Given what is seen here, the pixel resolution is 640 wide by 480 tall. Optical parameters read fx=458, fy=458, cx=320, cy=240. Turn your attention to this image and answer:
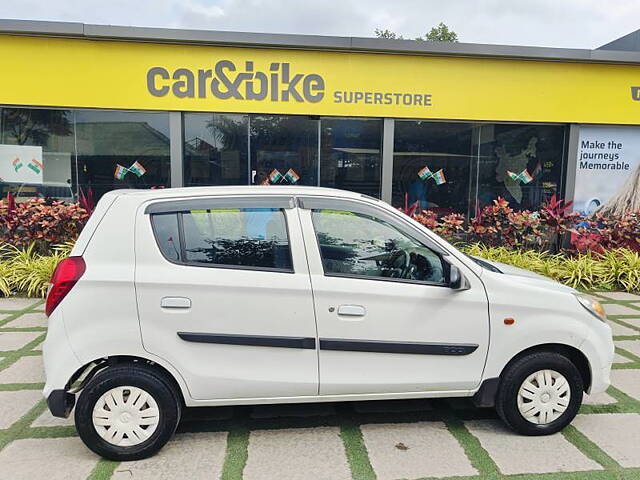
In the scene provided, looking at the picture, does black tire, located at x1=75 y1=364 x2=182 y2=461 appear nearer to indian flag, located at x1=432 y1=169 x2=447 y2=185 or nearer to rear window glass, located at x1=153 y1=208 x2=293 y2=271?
rear window glass, located at x1=153 y1=208 x2=293 y2=271

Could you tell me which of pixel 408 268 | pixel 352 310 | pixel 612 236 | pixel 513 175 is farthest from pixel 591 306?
pixel 513 175

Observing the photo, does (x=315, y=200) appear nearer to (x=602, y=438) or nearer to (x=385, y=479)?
(x=385, y=479)

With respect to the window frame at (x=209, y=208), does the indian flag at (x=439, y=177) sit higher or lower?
higher

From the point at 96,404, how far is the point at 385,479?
1802mm

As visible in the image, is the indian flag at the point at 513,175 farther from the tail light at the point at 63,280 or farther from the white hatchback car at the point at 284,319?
the tail light at the point at 63,280

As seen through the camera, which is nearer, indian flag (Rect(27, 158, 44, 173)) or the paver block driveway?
the paver block driveway

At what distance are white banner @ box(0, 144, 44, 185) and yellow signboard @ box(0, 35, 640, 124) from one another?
0.90 metres

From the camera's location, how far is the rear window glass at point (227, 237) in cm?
294

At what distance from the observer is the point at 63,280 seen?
279 cm

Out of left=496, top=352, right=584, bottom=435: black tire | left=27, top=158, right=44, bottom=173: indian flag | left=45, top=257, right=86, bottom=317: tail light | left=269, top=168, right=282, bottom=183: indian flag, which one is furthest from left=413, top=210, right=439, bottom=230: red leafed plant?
left=27, top=158, right=44, bottom=173: indian flag

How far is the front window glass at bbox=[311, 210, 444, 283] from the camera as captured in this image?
305cm

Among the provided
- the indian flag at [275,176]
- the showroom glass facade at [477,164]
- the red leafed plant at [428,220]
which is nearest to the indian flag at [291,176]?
the indian flag at [275,176]

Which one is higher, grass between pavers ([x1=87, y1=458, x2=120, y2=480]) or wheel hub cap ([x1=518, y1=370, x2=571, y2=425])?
wheel hub cap ([x1=518, y1=370, x2=571, y2=425])

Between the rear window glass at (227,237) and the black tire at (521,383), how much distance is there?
66.2 inches
